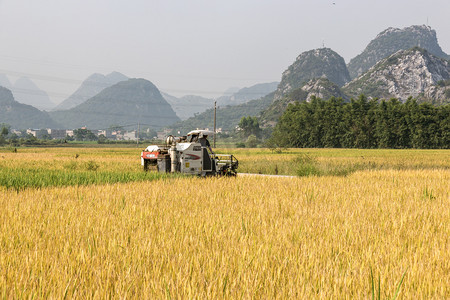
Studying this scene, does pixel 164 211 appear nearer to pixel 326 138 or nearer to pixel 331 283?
pixel 331 283

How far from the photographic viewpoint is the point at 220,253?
154 inches

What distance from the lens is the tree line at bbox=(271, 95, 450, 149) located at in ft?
254

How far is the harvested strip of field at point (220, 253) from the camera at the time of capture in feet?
9.36

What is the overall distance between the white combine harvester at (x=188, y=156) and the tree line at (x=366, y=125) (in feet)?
244

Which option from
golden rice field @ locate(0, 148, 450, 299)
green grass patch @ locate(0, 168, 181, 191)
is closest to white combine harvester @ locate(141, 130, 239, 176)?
green grass patch @ locate(0, 168, 181, 191)

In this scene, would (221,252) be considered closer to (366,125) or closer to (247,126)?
(366,125)

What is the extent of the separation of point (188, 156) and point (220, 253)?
1210 centimetres

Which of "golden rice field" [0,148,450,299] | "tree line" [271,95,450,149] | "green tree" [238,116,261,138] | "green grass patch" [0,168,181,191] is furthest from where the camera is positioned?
"green tree" [238,116,261,138]

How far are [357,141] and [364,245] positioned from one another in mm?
87525

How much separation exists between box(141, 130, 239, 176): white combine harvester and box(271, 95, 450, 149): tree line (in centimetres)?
7434

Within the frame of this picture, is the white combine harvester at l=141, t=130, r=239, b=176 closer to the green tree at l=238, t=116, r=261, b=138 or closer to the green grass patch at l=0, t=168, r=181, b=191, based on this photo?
the green grass patch at l=0, t=168, r=181, b=191

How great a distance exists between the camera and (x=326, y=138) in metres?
93.1

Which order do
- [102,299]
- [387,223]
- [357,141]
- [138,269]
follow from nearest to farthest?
[102,299]
[138,269]
[387,223]
[357,141]

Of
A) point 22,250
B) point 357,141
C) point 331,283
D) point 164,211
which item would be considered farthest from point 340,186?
point 357,141
